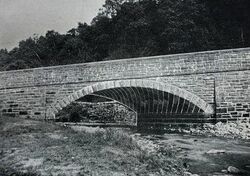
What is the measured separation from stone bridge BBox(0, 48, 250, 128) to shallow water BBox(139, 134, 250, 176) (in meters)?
1.17

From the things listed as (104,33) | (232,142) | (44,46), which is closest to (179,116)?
(232,142)

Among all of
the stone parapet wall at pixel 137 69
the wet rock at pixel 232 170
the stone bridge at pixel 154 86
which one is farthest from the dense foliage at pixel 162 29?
the wet rock at pixel 232 170

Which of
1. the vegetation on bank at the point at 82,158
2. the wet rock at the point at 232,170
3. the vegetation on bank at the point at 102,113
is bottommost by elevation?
the wet rock at the point at 232,170

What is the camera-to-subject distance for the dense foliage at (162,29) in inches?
947

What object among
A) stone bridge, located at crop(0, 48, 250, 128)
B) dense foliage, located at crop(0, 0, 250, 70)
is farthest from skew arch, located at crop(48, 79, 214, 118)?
dense foliage, located at crop(0, 0, 250, 70)

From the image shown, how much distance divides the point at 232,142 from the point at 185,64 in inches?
126

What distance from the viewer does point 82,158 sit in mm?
6887

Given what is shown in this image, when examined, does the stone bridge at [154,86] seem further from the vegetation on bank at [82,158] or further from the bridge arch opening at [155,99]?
the vegetation on bank at [82,158]

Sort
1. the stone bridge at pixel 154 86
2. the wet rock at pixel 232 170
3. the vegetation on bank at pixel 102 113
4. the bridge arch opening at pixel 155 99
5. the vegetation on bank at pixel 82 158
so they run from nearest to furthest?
the vegetation on bank at pixel 82 158, the wet rock at pixel 232 170, the stone bridge at pixel 154 86, the bridge arch opening at pixel 155 99, the vegetation on bank at pixel 102 113

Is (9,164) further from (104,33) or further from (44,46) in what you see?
(44,46)

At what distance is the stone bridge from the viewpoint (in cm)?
1156

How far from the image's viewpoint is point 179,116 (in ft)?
43.0

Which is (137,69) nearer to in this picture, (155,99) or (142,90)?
(142,90)

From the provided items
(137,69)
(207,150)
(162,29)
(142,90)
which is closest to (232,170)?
(207,150)
